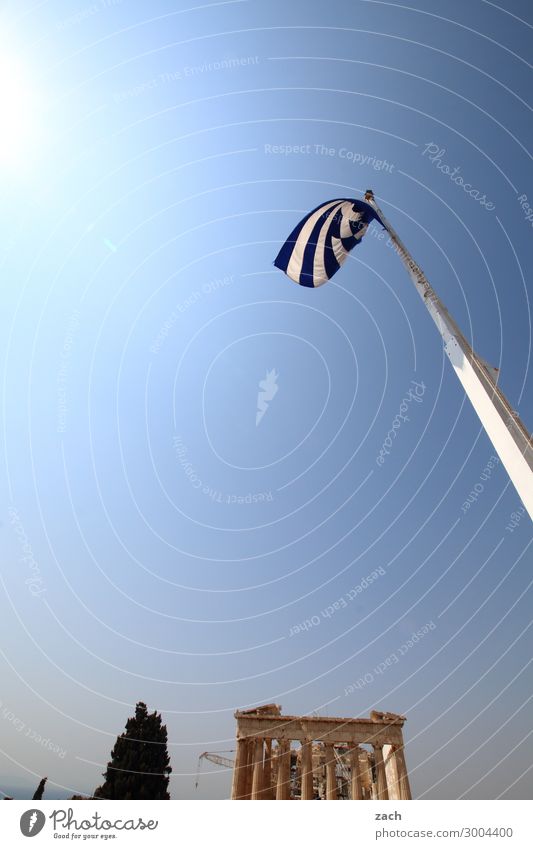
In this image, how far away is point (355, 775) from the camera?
2262cm

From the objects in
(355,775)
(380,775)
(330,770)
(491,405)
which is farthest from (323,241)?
(355,775)

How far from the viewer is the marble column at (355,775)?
21.9 m

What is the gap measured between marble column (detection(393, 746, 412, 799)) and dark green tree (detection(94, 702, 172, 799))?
15.7 m

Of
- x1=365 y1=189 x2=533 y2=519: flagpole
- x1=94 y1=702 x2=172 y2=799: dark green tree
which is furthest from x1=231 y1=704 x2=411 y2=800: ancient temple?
x1=365 y1=189 x2=533 y2=519: flagpole

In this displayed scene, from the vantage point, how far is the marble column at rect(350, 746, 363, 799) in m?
21.9

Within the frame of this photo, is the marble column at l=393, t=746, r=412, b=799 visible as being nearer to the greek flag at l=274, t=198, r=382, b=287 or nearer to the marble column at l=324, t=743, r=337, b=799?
the marble column at l=324, t=743, r=337, b=799

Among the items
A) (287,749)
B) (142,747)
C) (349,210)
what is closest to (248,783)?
(287,749)

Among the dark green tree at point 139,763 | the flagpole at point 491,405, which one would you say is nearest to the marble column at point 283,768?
the dark green tree at point 139,763

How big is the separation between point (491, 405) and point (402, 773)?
26023 mm
